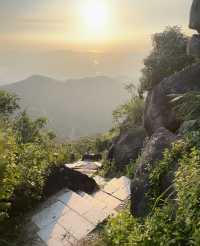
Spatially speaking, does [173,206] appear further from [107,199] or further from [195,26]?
[195,26]

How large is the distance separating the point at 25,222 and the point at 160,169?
384 centimetres

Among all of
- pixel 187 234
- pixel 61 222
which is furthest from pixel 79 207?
pixel 187 234

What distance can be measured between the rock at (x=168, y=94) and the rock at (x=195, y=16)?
73.3 inches

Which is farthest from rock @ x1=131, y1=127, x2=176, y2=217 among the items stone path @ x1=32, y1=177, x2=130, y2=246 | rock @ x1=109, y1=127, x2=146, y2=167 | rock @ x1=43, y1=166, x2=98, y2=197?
rock @ x1=109, y1=127, x2=146, y2=167


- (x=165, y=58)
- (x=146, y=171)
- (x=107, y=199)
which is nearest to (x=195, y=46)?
(x=165, y=58)

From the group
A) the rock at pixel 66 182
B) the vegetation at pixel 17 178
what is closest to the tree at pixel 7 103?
the vegetation at pixel 17 178

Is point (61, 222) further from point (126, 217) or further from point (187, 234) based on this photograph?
point (187, 234)

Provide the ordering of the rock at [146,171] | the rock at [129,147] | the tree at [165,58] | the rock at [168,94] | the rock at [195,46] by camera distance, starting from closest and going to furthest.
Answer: the rock at [146,171]
the rock at [168,94]
the rock at [195,46]
the rock at [129,147]
the tree at [165,58]

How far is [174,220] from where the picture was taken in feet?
17.5

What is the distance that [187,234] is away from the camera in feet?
15.6

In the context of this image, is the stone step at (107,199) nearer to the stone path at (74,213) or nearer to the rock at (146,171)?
the stone path at (74,213)

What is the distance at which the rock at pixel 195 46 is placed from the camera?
1334 centimetres

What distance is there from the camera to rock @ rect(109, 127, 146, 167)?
545 inches

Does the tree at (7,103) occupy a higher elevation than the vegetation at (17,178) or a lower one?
lower
